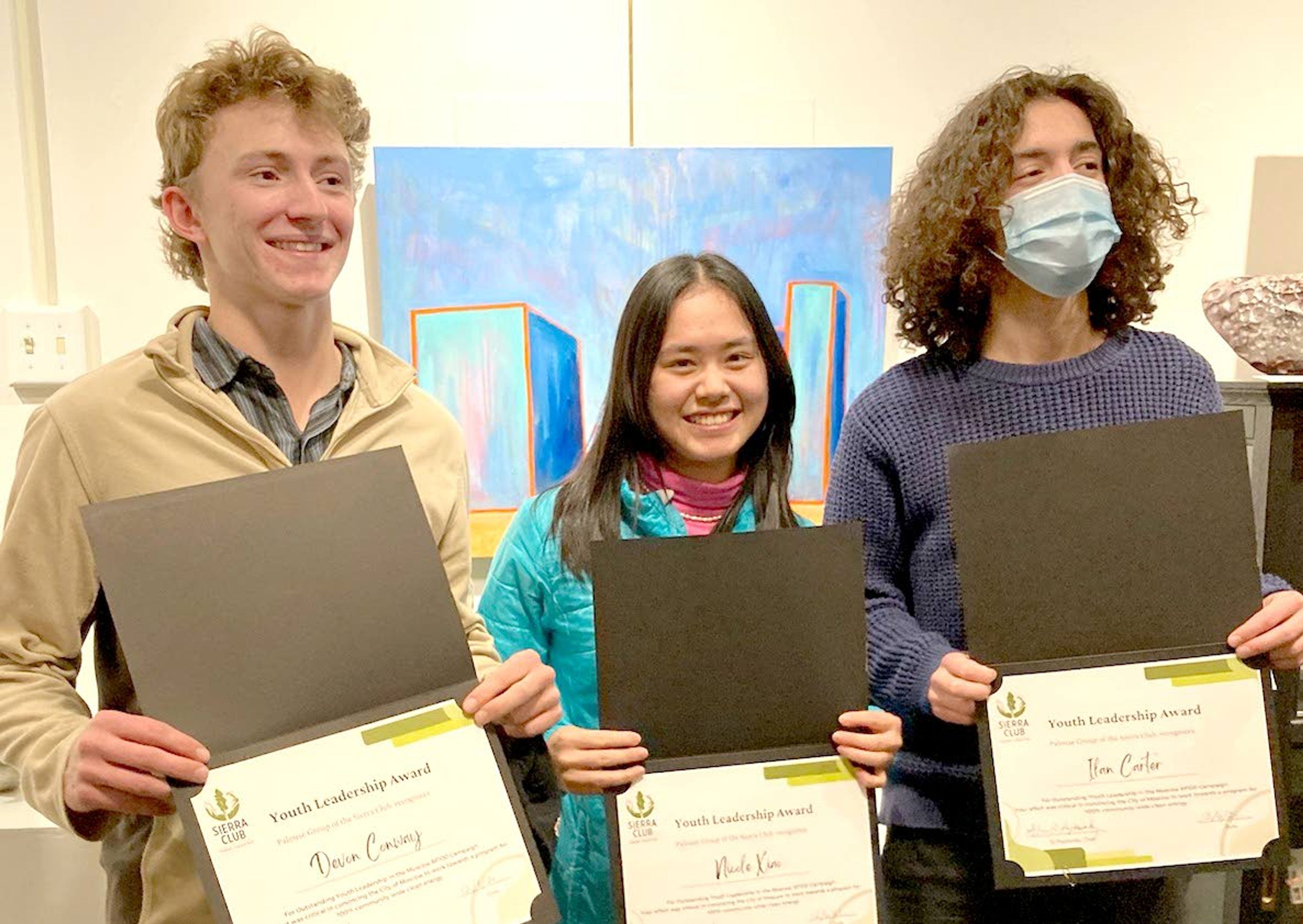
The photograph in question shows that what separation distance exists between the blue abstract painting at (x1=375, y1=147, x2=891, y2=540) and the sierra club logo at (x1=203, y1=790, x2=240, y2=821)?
4.41ft

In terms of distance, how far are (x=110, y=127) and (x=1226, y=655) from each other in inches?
88.7

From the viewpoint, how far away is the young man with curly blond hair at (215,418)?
1.02m

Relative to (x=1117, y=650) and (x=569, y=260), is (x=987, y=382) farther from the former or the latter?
(x=569, y=260)

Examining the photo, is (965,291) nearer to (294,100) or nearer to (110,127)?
(294,100)

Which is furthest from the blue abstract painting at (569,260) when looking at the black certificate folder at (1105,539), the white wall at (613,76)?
the black certificate folder at (1105,539)

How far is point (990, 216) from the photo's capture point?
136cm

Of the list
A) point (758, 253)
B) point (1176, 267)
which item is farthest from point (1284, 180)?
point (758, 253)

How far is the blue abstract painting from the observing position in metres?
2.13

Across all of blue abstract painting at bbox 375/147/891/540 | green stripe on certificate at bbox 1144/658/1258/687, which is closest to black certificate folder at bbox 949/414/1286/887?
green stripe on certificate at bbox 1144/658/1258/687

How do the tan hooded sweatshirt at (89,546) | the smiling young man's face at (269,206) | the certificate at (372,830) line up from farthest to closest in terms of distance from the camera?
the smiling young man's face at (269,206), the tan hooded sweatshirt at (89,546), the certificate at (372,830)

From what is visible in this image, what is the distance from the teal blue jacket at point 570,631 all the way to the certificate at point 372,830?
40cm

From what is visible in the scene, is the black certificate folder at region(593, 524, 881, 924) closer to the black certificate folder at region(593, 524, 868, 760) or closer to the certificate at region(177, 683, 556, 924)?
the black certificate folder at region(593, 524, 868, 760)

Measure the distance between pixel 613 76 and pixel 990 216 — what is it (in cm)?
108

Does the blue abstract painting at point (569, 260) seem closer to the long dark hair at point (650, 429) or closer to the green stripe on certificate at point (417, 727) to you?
the long dark hair at point (650, 429)
